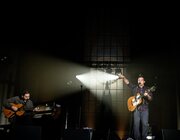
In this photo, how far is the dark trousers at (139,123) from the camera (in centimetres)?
641

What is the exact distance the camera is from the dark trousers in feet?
21.0

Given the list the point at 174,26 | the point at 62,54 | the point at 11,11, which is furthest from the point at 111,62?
the point at 11,11

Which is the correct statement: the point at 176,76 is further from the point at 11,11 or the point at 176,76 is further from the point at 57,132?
the point at 11,11

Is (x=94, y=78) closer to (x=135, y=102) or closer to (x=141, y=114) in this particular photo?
(x=135, y=102)

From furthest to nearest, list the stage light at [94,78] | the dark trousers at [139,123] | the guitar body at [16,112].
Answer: the stage light at [94,78], the guitar body at [16,112], the dark trousers at [139,123]

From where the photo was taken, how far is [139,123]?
21.7 feet

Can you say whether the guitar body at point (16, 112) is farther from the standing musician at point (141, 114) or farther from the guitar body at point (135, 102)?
the standing musician at point (141, 114)

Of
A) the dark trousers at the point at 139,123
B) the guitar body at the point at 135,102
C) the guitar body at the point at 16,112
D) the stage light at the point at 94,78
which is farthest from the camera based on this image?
the stage light at the point at 94,78

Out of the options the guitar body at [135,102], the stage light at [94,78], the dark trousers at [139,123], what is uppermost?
the stage light at [94,78]

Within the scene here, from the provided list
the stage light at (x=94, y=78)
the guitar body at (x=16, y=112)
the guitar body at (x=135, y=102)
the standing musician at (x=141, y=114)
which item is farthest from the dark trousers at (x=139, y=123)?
the guitar body at (x=16, y=112)

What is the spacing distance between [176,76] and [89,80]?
3798mm

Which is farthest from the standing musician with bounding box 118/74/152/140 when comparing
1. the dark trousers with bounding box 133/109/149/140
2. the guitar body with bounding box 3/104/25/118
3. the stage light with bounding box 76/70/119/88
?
the guitar body with bounding box 3/104/25/118

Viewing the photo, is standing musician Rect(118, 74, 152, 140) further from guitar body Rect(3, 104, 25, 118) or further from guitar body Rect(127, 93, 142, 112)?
guitar body Rect(3, 104, 25, 118)

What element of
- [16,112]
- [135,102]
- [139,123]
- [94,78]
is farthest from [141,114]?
[16,112]
